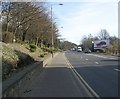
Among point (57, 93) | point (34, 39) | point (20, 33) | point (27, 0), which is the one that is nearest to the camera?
point (57, 93)

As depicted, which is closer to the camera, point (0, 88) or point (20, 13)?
point (0, 88)

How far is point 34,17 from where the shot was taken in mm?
49969

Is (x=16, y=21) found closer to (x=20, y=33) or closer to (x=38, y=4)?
(x=38, y=4)

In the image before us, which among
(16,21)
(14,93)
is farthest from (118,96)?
(16,21)

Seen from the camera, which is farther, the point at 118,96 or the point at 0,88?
the point at 118,96

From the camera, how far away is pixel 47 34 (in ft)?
282

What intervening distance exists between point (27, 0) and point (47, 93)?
27.4 meters

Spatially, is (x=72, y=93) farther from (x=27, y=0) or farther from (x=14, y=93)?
(x=27, y=0)

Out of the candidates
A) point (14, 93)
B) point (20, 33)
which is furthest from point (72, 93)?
point (20, 33)

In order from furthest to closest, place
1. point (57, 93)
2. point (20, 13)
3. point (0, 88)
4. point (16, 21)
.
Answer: point (16, 21), point (20, 13), point (57, 93), point (0, 88)

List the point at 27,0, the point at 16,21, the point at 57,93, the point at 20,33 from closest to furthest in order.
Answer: the point at 57,93, the point at 27,0, the point at 16,21, the point at 20,33

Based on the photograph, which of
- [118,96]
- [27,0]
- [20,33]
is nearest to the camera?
[118,96]

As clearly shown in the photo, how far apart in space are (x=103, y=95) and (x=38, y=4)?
118 feet

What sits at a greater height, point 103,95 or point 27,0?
point 27,0
